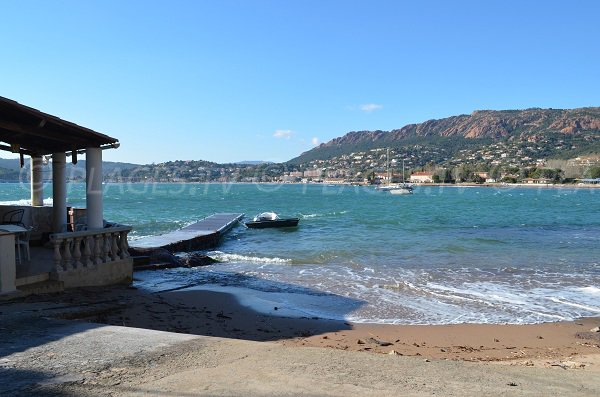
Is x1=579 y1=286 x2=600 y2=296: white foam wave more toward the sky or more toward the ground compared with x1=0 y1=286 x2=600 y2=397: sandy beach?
more toward the ground

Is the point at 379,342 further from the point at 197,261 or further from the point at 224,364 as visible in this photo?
the point at 197,261

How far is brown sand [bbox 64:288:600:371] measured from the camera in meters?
7.88

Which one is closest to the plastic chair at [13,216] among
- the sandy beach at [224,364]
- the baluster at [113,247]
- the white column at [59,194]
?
the white column at [59,194]

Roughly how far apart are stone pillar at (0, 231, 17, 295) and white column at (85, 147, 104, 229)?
Answer: 2.60 m

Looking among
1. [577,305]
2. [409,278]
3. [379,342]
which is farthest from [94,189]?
[577,305]

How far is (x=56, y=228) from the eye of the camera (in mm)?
13383

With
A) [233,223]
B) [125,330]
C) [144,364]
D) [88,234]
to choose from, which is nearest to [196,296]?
[88,234]

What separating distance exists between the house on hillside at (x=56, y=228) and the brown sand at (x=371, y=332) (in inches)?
25.9

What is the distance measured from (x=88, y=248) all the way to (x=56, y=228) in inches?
159

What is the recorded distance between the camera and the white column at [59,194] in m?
13.1

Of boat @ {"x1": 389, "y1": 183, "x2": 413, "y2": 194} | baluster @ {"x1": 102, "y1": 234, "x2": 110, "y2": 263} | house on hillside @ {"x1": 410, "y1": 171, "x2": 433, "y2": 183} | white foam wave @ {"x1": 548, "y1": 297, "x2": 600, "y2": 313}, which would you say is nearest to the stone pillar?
baluster @ {"x1": 102, "y1": 234, "x2": 110, "y2": 263}

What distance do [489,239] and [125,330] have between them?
2430 centimetres

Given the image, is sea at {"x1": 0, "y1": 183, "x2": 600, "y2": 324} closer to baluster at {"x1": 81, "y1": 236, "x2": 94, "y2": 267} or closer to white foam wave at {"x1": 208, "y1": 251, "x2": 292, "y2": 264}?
white foam wave at {"x1": 208, "y1": 251, "x2": 292, "y2": 264}

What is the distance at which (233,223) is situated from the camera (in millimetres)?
35469
